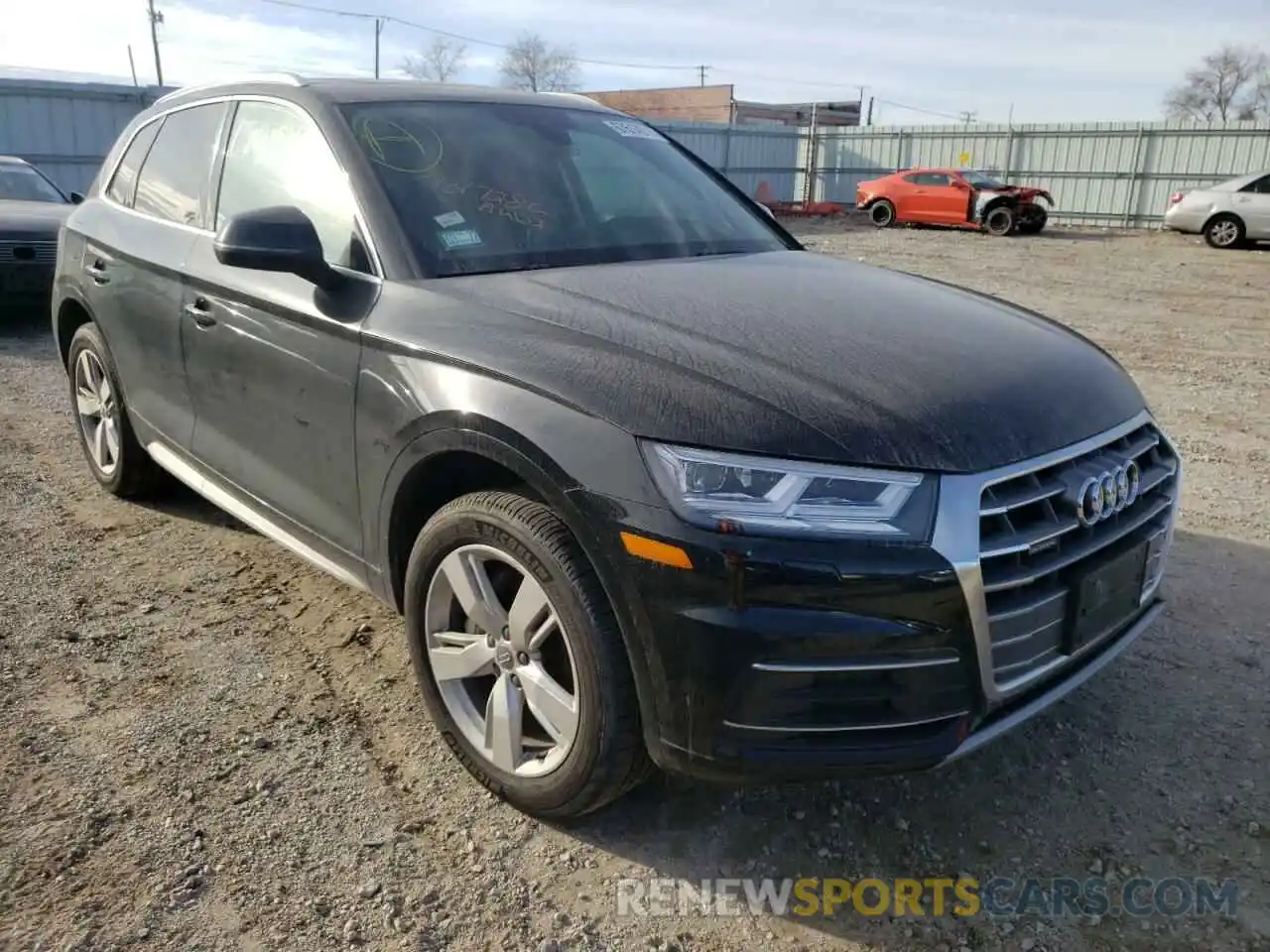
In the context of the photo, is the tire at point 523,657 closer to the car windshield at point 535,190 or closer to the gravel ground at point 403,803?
the gravel ground at point 403,803

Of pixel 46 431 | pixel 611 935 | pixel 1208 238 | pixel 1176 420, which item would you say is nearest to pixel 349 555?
pixel 611 935

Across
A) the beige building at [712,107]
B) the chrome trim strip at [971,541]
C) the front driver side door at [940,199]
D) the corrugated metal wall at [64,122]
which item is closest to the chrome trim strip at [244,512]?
the chrome trim strip at [971,541]

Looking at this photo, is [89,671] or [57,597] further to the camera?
[57,597]

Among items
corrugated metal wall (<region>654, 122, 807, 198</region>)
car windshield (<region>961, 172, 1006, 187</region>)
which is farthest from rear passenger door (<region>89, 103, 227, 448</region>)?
corrugated metal wall (<region>654, 122, 807, 198</region>)

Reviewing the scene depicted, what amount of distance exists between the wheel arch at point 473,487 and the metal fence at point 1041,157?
924 inches

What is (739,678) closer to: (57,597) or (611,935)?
(611,935)

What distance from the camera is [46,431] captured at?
5836mm

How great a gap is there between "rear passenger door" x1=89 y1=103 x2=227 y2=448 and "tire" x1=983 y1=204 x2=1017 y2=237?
1982cm

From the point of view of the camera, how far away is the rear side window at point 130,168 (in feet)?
13.8

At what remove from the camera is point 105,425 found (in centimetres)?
454

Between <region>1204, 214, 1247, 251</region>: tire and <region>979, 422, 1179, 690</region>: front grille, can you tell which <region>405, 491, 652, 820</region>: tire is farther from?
<region>1204, 214, 1247, 251</region>: tire

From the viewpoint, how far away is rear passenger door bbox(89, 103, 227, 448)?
11.8 ft

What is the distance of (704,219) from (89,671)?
249cm

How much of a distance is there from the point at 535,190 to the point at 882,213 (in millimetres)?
21687
